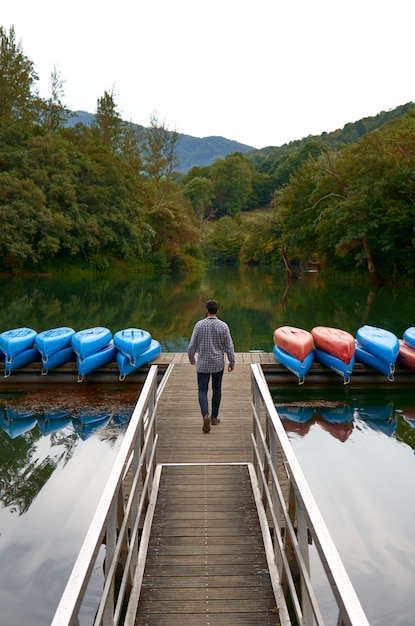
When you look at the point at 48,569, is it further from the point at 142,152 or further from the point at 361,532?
the point at 142,152

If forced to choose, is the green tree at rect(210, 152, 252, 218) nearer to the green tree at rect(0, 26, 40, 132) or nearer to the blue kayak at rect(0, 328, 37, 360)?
the green tree at rect(0, 26, 40, 132)

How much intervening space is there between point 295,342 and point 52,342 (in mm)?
4323

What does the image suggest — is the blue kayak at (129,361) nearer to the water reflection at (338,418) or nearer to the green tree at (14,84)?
the water reflection at (338,418)

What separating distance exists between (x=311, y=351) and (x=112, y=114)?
136 feet

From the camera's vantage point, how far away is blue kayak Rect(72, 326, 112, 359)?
9.16m

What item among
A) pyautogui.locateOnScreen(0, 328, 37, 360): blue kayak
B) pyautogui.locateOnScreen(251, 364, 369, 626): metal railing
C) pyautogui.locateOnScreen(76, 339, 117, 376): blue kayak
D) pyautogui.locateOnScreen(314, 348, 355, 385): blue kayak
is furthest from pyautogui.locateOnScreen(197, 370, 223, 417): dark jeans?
pyautogui.locateOnScreen(0, 328, 37, 360): blue kayak

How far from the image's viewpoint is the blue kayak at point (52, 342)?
926 cm

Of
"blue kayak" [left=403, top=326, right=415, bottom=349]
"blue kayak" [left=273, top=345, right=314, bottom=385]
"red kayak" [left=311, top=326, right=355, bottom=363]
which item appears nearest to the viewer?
"red kayak" [left=311, top=326, right=355, bottom=363]

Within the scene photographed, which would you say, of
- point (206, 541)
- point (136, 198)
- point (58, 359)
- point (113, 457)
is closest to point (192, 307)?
point (58, 359)

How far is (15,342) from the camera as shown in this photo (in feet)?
30.7

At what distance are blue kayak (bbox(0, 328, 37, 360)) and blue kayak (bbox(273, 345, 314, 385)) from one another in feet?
15.2

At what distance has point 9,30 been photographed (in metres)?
34.6

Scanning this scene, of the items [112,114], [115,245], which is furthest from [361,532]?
[112,114]

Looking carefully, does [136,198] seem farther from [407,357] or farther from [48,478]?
[48,478]
